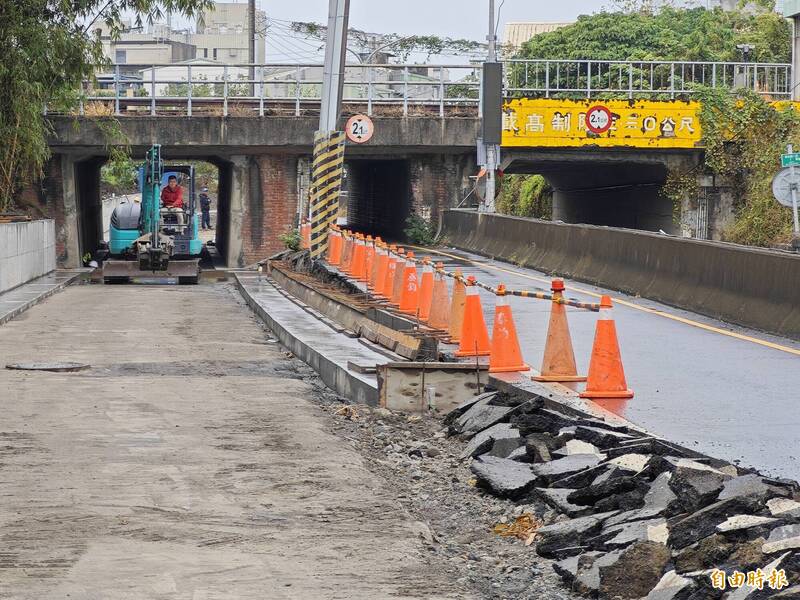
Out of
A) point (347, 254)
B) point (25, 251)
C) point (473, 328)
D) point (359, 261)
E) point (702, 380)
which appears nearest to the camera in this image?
point (702, 380)

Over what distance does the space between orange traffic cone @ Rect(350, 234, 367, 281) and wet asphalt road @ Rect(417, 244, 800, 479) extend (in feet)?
15.9

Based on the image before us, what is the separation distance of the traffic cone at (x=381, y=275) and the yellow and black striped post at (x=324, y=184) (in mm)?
7336

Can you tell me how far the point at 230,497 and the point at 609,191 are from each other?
1881 inches

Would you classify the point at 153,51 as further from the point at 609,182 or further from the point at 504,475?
the point at 504,475

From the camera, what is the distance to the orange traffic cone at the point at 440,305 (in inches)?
690

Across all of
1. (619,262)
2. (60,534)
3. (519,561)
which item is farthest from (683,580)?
(619,262)

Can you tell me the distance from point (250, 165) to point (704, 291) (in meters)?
25.3

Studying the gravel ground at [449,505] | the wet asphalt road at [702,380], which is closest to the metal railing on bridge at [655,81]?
the wet asphalt road at [702,380]

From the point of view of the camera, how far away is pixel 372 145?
43.5m

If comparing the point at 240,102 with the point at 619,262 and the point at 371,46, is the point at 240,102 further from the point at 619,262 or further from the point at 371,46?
the point at 371,46

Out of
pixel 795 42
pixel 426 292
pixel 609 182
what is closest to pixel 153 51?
pixel 609 182

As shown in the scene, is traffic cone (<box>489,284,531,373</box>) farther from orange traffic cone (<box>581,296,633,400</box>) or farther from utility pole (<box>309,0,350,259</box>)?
utility pole (<box>309,0,350,259</box>)

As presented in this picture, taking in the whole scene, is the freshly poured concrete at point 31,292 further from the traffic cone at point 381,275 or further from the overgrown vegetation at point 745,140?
the overgrown vegetation at point 745,140

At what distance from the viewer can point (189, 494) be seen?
9641 mm
